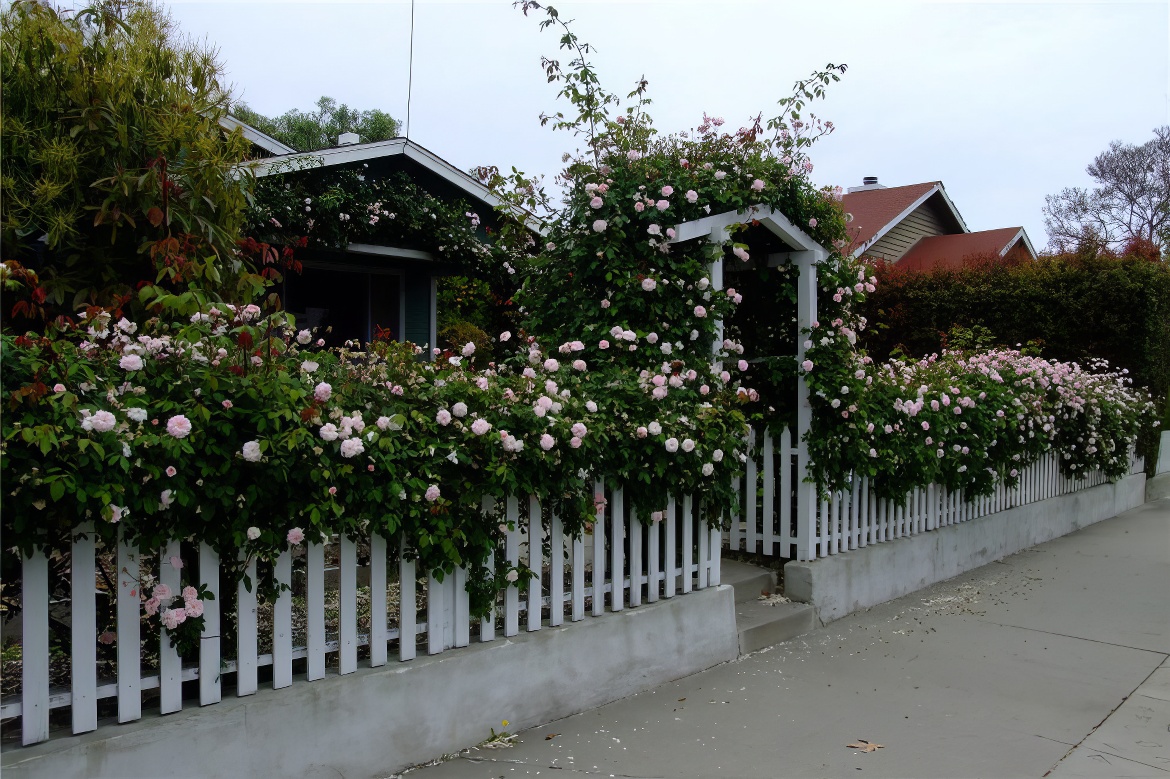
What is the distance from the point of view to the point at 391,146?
1159 cm

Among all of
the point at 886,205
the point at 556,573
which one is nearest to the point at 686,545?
the point at 556,573

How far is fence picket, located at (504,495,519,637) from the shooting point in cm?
394

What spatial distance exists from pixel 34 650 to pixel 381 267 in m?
10.2

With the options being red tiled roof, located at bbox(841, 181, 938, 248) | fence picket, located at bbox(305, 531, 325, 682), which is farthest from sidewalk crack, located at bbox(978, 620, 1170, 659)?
red tiled roof, located at bbox(841, 181, 938, 248)

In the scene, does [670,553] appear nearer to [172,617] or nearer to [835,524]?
[835,524]

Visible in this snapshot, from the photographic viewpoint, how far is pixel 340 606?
3.45m

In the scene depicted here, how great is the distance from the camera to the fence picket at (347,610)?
342 centimetres

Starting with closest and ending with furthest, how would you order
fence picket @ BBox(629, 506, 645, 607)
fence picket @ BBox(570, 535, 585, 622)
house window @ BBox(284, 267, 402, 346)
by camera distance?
fence picket @ BBox(570, 535, 585, 622), fence picket @ BBox(629, 506, 645, 607), house window @ BBox(284, 267, 402, 346)

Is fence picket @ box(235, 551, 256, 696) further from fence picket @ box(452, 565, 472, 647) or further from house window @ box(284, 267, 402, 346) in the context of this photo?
house window @ box(284, 267, 402, 346)

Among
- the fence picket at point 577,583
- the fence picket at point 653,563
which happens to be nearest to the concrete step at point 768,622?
the fence picket at point 653,563

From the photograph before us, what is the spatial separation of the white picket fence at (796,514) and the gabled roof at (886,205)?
14036mm

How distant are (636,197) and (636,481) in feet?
5.84

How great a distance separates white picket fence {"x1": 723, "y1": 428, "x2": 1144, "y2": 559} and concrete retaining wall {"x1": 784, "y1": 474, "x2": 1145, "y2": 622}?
0.35ft

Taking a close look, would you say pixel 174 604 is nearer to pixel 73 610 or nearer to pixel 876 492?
pixel 73 610
